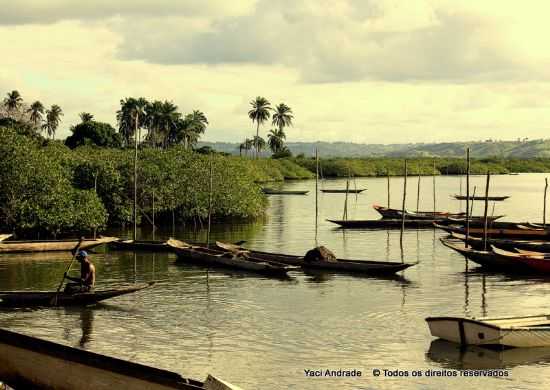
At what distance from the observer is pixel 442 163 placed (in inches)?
6639

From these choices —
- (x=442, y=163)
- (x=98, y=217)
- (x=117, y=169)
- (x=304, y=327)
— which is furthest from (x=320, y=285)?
(x=442, y=163)

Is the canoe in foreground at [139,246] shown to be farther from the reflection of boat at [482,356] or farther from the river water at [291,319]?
the reflection of boat at [482,356]

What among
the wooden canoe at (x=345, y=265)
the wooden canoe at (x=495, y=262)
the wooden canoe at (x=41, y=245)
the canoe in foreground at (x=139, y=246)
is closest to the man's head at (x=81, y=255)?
the wooden canoe at (x=345, y=265)

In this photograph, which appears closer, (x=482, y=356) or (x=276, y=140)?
(x=482, y=356)

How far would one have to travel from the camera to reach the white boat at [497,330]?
21.9 m

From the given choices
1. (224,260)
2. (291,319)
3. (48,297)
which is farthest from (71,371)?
(224,260)

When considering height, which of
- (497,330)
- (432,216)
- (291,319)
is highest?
(432,216)

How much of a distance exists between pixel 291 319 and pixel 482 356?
300 inches

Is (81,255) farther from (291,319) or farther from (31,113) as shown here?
(31,113)

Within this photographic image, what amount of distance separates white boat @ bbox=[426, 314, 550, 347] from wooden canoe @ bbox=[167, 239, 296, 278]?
44.2 ft

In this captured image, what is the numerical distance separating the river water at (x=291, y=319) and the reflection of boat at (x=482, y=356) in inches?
1.2

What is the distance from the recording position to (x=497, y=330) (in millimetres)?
21797

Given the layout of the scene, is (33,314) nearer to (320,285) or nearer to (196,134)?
(320,285)

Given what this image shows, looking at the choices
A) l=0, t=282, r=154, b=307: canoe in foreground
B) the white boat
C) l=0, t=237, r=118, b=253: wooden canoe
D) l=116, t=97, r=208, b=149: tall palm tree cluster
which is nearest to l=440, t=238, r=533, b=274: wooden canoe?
the white boat
